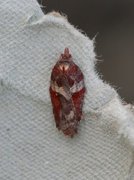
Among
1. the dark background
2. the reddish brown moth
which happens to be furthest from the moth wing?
the dark background

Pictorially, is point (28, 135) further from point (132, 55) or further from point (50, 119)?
point (132, 55)

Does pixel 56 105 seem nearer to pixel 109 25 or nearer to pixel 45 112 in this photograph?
pixel 45 112

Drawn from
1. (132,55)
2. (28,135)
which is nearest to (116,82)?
(132,55)

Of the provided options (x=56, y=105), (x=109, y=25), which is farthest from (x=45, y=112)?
(x=109, y=25)

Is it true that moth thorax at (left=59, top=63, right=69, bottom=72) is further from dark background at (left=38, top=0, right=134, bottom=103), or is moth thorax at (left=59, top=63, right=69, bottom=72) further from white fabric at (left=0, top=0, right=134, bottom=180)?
dark background at (left=38, top=0, right=134, bottom=103)

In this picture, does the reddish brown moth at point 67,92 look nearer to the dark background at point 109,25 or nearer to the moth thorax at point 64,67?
the moth thorax at point 64,67

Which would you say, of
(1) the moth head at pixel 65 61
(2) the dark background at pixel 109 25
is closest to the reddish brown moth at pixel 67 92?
(1) the moth head at pixel 65 61
